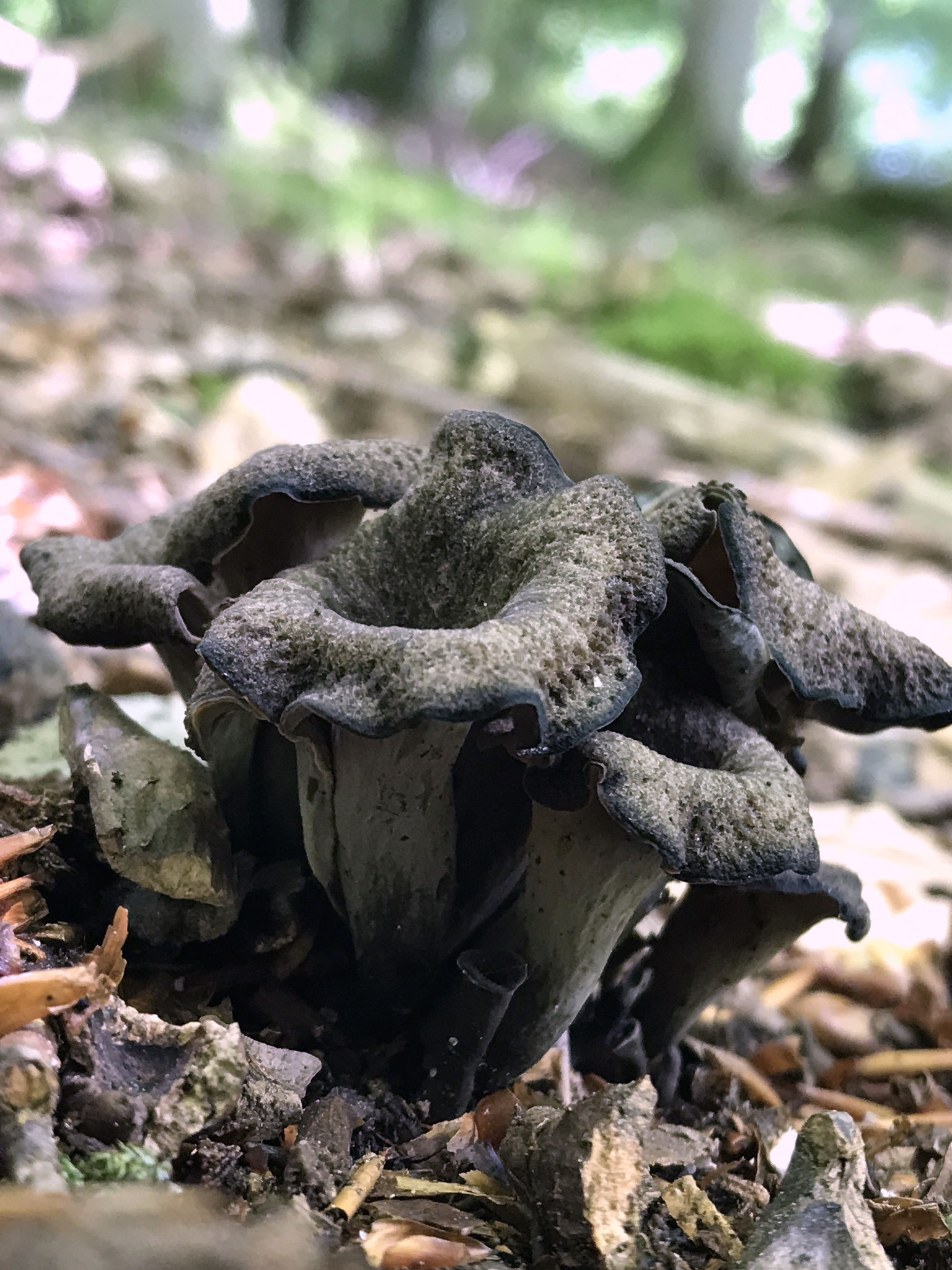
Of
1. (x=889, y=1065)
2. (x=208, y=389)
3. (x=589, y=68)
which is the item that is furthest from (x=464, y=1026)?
(x=589, y=68)

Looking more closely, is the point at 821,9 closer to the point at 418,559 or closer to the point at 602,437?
the point at 602,437

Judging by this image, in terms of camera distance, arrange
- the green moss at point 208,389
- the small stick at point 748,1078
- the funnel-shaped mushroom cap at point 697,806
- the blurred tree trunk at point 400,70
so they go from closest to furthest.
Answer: the funnel-shaped mushroom cap at point 697,806
the small stick at point 748,1078
the green moss at point 208,389
the blurred tree trunk at point 400,70

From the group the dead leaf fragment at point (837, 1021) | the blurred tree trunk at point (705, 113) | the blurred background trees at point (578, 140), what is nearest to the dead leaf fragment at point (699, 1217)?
the dead leaf fragment at point (837, 1021)

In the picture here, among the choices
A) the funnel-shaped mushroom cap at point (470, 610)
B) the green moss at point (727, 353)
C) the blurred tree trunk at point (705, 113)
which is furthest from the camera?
the blurred tree trunk at point (705, 113)

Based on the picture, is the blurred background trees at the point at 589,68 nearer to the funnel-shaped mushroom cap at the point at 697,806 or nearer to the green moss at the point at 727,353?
the green moss at the point at 727,353

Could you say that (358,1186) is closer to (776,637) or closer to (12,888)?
(12,888)

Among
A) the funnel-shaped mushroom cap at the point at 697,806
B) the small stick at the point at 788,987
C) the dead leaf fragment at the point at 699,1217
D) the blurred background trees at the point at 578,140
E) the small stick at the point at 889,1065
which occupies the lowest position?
the small stick at the point at 788,987

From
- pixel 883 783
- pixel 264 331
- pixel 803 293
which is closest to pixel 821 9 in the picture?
pixel 803 293

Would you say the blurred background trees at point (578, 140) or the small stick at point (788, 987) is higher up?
the blurred background trees at point (578, 140)

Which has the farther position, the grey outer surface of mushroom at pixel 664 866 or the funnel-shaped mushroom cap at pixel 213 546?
the funnel-shaped mushroom cap at pixel 213 546
